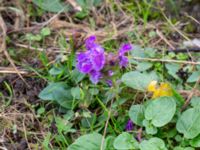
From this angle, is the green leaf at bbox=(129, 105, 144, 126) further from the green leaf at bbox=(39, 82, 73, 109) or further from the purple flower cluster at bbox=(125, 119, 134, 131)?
the green leaf at bbox=(39, 82, 73, 109)

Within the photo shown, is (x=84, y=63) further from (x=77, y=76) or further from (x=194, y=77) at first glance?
(x=194, y=77)

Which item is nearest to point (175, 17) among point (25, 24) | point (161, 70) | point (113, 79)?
point (161, 70)

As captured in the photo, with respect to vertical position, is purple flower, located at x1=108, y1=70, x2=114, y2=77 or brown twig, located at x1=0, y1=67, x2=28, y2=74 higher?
purple flower, located at x1=108, y1=70, x2=114, y2=77

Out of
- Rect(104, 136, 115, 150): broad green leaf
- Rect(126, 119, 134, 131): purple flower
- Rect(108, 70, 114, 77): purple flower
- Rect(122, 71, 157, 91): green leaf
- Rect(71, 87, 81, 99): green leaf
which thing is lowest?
Rect(104, 136, 115, 150): broad green leaf

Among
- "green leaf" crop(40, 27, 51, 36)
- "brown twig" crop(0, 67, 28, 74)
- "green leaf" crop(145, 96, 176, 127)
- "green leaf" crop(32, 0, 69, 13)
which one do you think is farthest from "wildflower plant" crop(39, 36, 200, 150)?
"green leaf" crop(32, 0, 69, 13)

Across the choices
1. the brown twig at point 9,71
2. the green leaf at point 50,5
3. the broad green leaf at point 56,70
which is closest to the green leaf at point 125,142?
the broad green leaf at point 56,70

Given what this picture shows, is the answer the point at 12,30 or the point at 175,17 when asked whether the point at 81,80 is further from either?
the point at 175,17
